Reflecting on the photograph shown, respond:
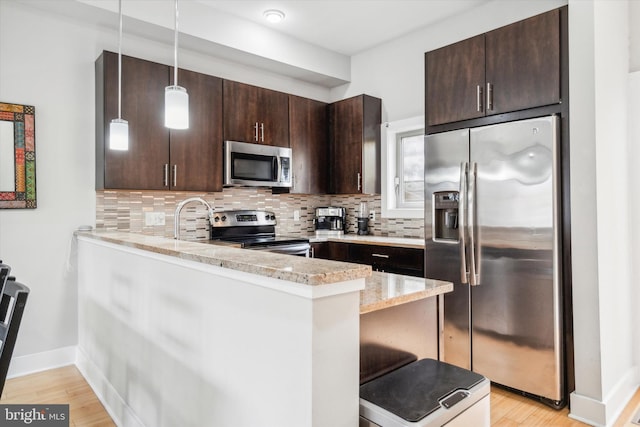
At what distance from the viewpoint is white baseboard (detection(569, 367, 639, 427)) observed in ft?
7.15

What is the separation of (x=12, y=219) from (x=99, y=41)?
1.46 metres

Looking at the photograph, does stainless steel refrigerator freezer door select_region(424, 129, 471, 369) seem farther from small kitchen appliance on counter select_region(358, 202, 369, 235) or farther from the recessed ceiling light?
the recessed ceiling light

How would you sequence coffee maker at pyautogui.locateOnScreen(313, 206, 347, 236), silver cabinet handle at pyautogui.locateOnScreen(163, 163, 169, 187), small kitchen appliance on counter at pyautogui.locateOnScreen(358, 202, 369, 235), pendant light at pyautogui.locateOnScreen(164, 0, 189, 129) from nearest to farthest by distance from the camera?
1. pendant light at pyautogui.locateOnScreen(164, 0, 189, 129)
2. silver cabinet handle at pyautogui.locateOnScreen(163, 163, 169, 187)
3. small kitchen appliance on counter at pyautogui.locateOnScreen(358, 202, 369, 235)
4. coffee maker at pyautogui.locateOnScreen(313, 206, 347, 236)

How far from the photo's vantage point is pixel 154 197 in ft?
11.2

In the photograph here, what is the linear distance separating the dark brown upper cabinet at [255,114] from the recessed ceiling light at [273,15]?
582 mm

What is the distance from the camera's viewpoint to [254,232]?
399cm

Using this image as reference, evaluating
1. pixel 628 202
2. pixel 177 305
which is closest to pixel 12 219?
pixel 177 305

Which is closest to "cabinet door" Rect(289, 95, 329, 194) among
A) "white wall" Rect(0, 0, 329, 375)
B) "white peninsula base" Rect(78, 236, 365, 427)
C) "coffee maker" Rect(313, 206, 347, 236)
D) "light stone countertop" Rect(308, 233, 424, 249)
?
"coffee maker" Rect(313, 206, 347, 236)

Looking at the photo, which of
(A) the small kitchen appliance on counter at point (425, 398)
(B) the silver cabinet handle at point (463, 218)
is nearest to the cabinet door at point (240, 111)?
(B) the silver cabinet handle at point (463, 218)

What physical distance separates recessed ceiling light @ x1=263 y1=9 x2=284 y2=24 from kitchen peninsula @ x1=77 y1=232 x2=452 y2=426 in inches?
89.8

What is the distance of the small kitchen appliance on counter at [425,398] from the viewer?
117 cm

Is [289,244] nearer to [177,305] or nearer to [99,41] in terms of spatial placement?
[177,305]

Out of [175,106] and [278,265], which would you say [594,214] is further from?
[175,106]

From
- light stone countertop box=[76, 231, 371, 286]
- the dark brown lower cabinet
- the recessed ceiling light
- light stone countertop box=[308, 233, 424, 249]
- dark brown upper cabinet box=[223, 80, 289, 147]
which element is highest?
the recessed ceiling light
